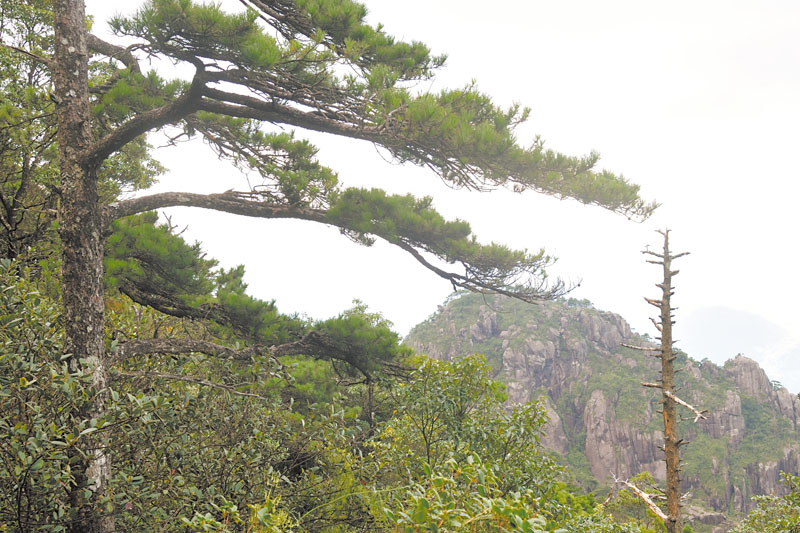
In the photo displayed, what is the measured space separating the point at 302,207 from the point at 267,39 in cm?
189

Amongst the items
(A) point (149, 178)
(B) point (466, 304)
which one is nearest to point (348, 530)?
(A) point (149, 178)

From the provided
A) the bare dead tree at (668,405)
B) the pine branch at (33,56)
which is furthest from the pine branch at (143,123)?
the bare dead tree at (668,405)

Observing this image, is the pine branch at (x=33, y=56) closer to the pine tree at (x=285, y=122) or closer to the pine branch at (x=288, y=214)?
the pine tree at (x=285, y=122)

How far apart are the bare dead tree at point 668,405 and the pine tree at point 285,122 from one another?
320 cm

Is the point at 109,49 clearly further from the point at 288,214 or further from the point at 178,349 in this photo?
the point at 178,349

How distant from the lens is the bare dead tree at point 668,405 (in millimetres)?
7484

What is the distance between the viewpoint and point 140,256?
5512 millimetres

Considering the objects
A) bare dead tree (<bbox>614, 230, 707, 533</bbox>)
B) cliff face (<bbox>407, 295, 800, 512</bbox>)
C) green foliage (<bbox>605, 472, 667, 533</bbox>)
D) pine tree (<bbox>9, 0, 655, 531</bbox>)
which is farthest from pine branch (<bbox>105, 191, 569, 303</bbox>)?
cliff face (<bbox>407, 295, 800, 512</bbox>)

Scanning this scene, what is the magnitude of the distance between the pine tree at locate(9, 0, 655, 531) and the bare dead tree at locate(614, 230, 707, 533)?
3196mm

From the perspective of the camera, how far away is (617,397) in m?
83.0

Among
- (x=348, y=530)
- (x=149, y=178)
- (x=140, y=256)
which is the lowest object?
(x=348, y=530)

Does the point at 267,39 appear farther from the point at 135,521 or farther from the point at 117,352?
the point at 135,521

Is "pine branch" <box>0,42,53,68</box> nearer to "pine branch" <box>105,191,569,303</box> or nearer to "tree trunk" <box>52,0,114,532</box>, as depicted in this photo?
"tree trunk" <box>52,0,114,532</box>

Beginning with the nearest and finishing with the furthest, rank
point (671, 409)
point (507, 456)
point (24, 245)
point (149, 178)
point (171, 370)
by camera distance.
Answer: point (171, 370), point (24, 245), point (507, 456), point (671, 409), point (149, 178)
